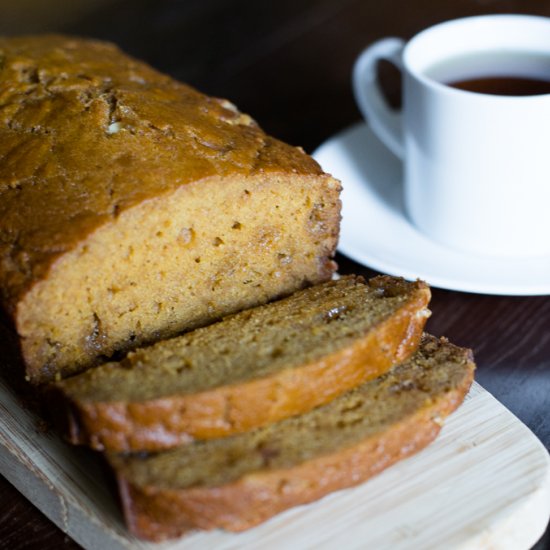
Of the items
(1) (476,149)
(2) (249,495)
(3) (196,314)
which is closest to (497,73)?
(1) (476,149)

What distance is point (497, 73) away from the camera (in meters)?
2.91

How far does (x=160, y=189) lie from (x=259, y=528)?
0.82 meters

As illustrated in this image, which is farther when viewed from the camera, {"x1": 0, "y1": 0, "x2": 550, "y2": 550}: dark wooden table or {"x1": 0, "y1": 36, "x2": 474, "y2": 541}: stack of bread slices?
{"x1": 0, "y1": 0, "x2": 550, "y2": 550}: dark wooden table

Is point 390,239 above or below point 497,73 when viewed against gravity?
below

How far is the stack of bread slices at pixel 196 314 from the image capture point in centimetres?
189

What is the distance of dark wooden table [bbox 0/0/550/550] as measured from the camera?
8.47 feet

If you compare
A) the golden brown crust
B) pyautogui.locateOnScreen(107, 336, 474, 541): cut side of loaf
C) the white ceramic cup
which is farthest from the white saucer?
the golden brown crust

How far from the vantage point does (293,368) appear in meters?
1.98

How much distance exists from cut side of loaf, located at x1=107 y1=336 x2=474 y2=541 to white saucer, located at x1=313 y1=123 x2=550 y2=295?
566 millimetres

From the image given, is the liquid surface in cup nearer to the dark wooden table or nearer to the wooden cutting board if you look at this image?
the dark wooden table

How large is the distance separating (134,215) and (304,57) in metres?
2.18

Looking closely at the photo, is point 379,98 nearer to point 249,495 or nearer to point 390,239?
point 390,239

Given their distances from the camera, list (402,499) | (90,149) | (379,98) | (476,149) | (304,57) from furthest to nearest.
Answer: (304,57)
(379,98)
(476,149)
(90,149)
(402,499)

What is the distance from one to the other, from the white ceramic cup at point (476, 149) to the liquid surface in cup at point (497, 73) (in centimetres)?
2
